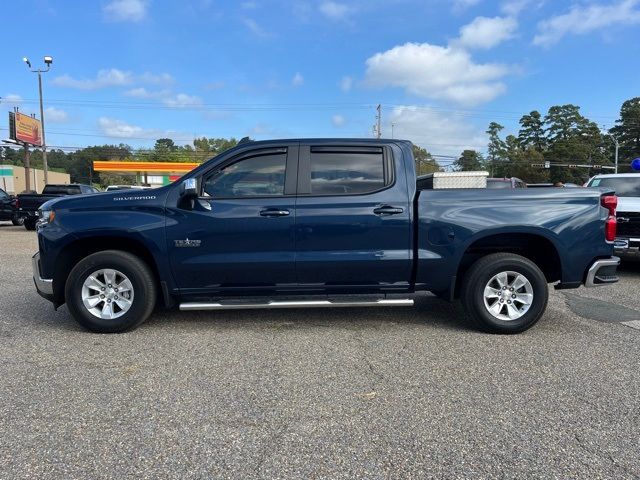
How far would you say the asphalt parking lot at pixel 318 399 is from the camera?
2.71 metres

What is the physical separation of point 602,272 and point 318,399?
337 cm

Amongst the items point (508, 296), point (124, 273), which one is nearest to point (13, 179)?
point (124, 273)

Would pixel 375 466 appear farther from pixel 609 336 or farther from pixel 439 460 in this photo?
pixel 609 336

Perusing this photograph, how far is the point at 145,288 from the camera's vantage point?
4895 millimetres

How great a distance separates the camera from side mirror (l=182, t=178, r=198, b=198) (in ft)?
15.8

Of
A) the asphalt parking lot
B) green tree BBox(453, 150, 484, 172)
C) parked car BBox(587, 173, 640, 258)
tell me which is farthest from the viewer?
green tree BBox(453, 150, 484, 172)

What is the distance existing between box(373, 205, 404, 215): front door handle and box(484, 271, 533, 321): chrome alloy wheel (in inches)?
46.3

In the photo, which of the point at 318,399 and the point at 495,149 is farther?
the point at 495,149

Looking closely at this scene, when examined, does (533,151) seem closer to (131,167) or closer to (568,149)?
(568,149)

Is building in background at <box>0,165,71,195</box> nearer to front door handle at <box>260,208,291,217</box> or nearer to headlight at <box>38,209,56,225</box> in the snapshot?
headlight at <box>38,209,56,225</box>

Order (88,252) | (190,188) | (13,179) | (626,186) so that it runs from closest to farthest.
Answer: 1. (190,188)
2. (88,252)
3. (626,186)
4. (13,179)

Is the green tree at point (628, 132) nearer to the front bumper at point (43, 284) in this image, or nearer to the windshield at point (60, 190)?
the windshield at point (60, 190)

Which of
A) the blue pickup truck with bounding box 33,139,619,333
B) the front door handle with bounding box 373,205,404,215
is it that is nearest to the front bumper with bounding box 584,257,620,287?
the blue pickup truck with bounding box 33,139,619,333

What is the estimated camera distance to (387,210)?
16.1 ft
